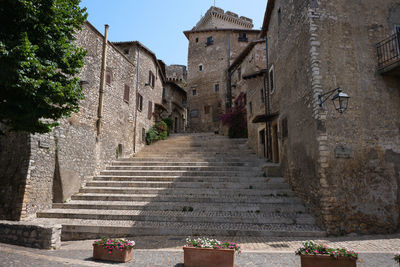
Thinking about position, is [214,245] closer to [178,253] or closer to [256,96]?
[178,253]

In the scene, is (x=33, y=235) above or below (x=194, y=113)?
below

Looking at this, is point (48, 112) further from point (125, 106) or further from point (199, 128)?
point (199, 128)

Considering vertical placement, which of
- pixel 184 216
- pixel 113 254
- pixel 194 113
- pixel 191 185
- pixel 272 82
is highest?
pixel 194 113

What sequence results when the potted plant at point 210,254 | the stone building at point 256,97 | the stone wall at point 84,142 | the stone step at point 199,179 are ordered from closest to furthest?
the potted plant at point 210,254 < the stone wall at point 84,142 < the stone step at point 199,179 < the stone building at point 256,97

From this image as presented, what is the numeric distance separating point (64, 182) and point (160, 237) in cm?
576

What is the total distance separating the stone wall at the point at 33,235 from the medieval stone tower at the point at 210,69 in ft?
82.2

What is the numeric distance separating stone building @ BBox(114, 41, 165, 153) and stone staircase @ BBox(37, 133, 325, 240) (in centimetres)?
451

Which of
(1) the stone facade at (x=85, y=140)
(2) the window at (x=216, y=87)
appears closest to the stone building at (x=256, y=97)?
(1) the stone facade at (x=85, y=140)

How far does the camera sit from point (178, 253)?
655cm

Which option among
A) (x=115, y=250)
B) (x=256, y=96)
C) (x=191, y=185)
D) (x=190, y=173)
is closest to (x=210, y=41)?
(x=256, y=96)

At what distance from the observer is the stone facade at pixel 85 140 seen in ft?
32.0

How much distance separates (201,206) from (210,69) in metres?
24.5

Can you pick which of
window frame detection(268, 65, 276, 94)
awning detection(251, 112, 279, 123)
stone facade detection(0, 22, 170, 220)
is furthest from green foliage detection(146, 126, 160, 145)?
window frame detection(268, 65, 276, 94)

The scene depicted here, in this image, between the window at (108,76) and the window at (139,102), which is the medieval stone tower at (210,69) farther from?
the window at (108,76)
